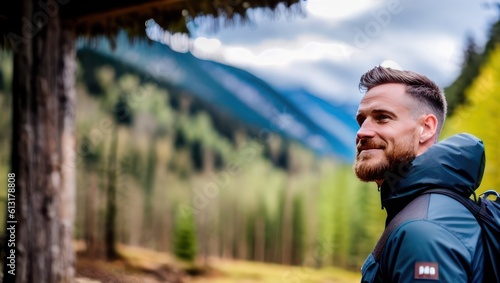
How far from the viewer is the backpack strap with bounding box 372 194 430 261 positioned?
0.78m

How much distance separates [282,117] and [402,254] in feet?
11.8

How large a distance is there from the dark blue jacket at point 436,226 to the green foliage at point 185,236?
3.72 metres

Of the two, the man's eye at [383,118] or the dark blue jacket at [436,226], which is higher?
the man's eye at [383,118]

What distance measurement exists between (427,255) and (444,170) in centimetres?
16

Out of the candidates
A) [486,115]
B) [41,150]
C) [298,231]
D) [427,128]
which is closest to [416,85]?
[427,128]

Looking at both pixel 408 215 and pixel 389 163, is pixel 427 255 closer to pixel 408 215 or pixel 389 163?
pixel 408 215

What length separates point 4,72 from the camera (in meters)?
5.14

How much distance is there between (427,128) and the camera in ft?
3.09

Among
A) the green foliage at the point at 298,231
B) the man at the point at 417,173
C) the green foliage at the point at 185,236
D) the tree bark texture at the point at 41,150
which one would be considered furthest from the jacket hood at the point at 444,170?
the green foliage at the point at 185,236

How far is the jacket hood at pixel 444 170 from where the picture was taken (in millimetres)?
827

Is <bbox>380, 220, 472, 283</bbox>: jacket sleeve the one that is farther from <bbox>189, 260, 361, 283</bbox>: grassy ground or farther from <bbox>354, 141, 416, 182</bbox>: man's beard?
<bbox>189, 260, 361, 283</bbox>: grassy ground

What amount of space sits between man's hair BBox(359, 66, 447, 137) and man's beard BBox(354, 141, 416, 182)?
7 cm

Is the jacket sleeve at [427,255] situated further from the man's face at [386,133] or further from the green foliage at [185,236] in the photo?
the green foliage at [185,236]

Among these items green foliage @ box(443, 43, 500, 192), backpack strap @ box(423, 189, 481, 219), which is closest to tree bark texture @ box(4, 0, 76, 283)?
green foliage @ box(443, 43, 500, 192)
